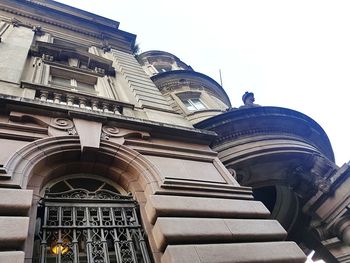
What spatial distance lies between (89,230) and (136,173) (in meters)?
1.54

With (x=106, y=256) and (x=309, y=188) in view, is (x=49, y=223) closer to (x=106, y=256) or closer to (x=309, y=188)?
(x=106, y=256)

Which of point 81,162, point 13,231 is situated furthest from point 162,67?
point 13,231

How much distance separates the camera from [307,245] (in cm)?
1167

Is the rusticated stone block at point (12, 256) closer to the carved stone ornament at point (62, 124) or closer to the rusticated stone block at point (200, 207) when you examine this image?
the rusticated stone block at point (200, 207)

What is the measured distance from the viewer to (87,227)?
465 centimetres

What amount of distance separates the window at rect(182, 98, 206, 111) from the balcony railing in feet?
22.3

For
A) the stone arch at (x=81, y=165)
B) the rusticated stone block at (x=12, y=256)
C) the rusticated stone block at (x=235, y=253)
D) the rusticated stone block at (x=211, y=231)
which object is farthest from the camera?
the stone arch at (x=81, y=165)

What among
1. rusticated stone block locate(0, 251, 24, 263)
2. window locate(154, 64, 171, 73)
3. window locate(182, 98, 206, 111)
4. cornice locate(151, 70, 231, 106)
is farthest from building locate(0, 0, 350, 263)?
window locate(154, 64, 171, 73)

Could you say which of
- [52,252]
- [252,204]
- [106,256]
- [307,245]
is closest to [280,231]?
[252,204]

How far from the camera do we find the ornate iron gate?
4359mm

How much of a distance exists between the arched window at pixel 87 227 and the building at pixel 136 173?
2cm

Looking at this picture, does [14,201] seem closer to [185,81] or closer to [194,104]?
[194,104]

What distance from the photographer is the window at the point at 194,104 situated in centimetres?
1478

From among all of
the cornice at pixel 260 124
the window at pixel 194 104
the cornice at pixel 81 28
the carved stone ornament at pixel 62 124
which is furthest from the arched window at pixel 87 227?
the cornice at pixel 81 28
